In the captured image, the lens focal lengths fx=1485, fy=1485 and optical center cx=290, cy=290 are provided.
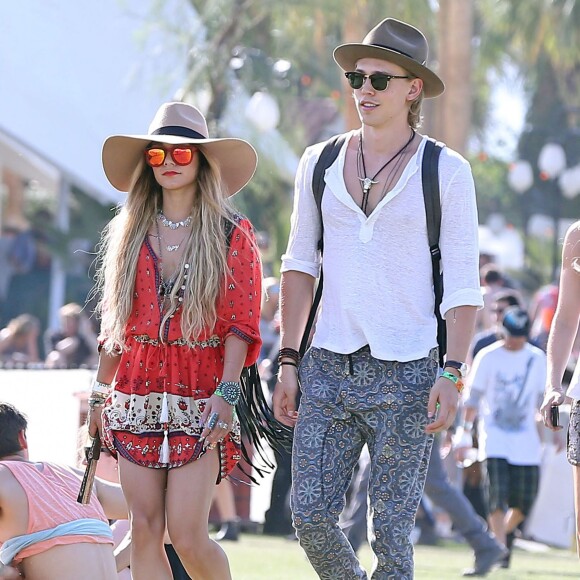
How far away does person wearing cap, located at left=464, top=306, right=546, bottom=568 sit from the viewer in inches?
442

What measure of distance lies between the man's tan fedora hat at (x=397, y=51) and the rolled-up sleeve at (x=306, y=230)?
0.38 meters

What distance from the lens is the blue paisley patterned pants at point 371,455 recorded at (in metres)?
5.14

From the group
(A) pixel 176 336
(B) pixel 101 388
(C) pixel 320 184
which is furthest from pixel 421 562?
(C) pixel 320 184

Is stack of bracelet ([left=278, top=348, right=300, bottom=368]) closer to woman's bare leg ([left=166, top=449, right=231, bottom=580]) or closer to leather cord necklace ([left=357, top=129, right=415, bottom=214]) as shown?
woman's bare leg ([left=166, top=449, right=231, bottom=580])

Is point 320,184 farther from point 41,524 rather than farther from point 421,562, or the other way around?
point 421,562

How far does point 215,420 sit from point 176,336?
0.35 meters

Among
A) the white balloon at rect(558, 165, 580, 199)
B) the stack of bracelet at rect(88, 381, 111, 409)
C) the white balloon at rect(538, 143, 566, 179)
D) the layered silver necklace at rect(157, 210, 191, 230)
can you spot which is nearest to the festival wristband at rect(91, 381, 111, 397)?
the stack of bracelet at rect(88, 381, 111, 409)

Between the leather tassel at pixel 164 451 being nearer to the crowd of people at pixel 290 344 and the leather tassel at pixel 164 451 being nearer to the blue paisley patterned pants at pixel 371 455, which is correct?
the crowd of people at pixel 290 344

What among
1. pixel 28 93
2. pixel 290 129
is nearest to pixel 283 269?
pixel 28 93

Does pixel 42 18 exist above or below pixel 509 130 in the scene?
below

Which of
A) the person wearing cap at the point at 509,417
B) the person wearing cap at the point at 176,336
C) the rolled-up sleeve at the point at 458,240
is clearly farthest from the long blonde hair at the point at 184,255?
the person wearing cap at the point at 509,417

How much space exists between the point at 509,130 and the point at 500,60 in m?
4.97

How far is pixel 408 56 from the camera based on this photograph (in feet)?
17.5

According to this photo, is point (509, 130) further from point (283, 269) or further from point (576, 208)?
point (283, 269)
